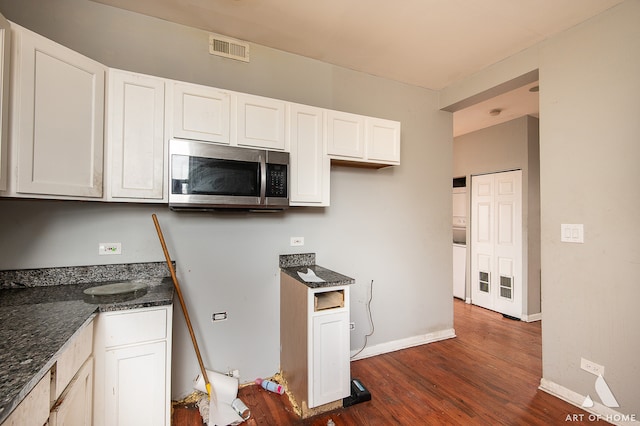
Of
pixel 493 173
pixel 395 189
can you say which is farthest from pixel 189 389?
pixel 493 173

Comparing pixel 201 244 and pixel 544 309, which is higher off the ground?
pixel 201 244

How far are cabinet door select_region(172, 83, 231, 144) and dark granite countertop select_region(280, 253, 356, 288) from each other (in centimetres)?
110

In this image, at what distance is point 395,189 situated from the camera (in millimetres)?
3033

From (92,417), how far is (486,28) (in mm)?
3583

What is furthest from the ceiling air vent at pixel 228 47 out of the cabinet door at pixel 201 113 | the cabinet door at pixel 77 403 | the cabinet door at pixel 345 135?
the cabinet door at pixel 77 403

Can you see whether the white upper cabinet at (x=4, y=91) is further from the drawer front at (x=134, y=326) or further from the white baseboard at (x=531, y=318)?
the white baseboard at (x=531, y=318)

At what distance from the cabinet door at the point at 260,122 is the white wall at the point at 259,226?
409mm

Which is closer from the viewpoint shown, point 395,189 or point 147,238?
point 147,238

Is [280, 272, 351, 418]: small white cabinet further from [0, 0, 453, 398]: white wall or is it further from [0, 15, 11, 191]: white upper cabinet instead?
[0, 15, 11, 191]: white upper cabinet

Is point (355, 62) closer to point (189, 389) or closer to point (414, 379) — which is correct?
point (414, 379)

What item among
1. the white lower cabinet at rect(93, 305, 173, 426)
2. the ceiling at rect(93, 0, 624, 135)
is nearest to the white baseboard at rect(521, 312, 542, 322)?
the ceiling at rect(93, 0, 624, 135)

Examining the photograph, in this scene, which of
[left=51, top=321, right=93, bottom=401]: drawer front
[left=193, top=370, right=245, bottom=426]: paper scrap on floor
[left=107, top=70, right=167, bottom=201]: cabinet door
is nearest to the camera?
[left=51, top=321, right=93, bottom=401]: drawer front

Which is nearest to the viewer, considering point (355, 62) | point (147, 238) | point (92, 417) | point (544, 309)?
point (92, 417)

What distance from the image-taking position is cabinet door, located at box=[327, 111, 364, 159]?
2.33 meters
